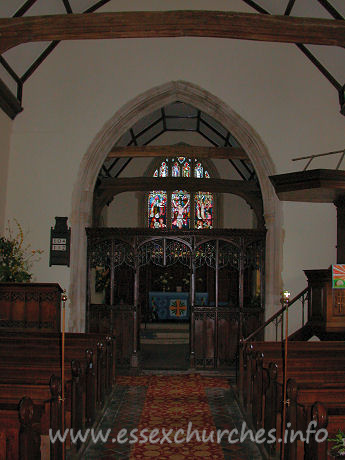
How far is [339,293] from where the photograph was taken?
6.77 meters

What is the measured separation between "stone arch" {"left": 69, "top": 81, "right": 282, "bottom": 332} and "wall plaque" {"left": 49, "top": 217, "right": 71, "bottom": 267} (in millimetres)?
111

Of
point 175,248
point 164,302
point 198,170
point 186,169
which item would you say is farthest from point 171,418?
point 186,169

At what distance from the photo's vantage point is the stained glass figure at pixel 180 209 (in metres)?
15.8

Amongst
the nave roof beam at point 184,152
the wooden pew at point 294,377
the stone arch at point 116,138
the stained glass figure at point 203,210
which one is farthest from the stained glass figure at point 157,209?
the wooden pew at point 294,377

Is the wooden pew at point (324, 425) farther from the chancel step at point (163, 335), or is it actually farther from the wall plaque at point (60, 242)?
the chancel step at point (163, 335)

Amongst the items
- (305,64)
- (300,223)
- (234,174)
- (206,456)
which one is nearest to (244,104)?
(305,64)

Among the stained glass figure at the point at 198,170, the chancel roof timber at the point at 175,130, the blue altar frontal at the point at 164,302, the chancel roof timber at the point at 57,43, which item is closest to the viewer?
the chancel roof timber at the point at 57,43

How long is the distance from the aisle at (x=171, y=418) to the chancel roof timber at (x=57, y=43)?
5.09 metres

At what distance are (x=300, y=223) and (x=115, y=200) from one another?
7.31 meters

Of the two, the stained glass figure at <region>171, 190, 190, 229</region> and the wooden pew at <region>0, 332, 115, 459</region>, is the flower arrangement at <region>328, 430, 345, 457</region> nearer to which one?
the wooden pew at <region>0, 332, 115, 459</region>

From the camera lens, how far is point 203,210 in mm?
15742

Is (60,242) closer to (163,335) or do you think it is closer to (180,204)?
(163,335)

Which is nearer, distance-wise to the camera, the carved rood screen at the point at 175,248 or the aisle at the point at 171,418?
the aisle at the point at 171,418

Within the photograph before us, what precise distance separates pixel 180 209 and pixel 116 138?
6582 millimetres
